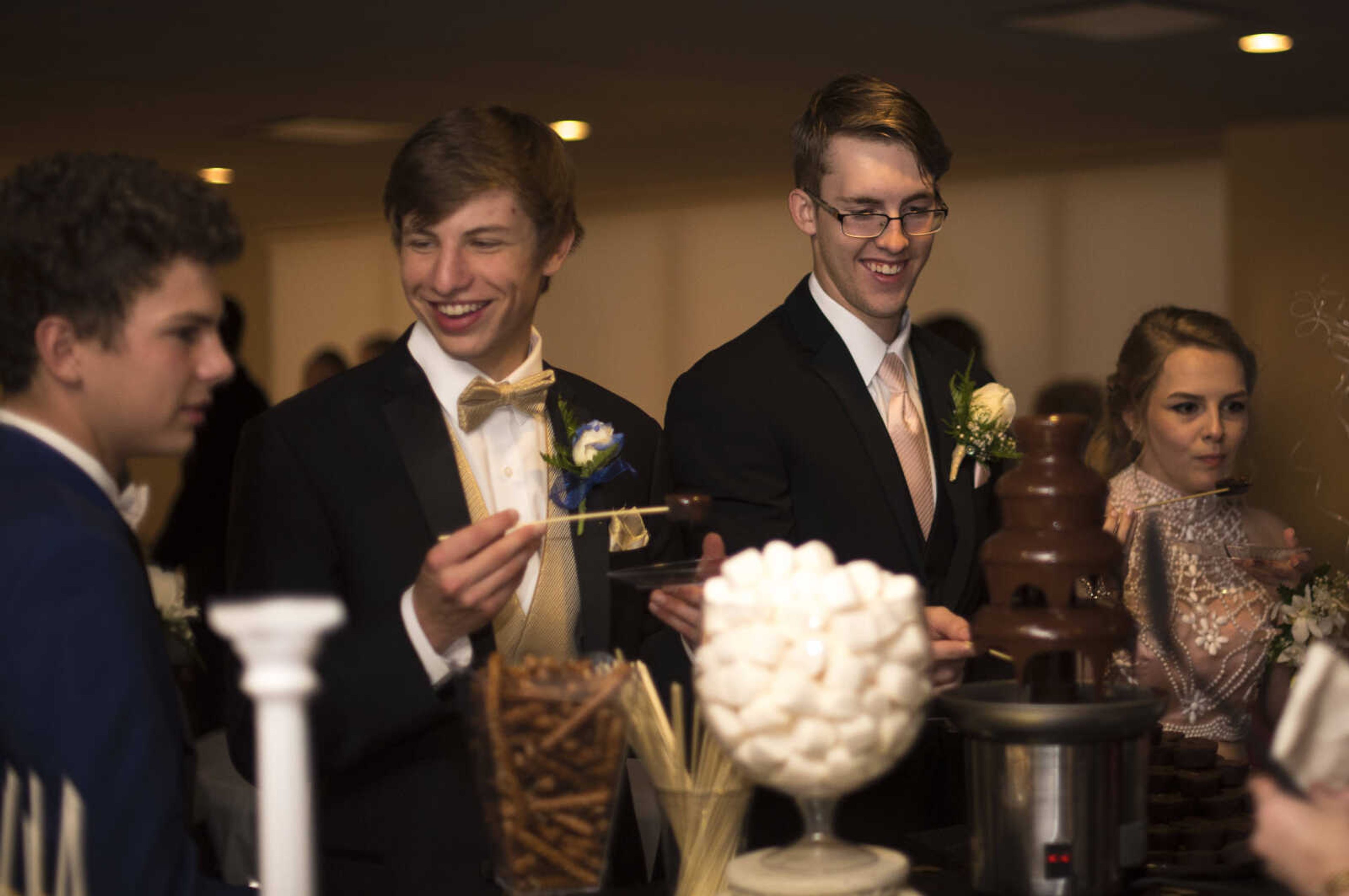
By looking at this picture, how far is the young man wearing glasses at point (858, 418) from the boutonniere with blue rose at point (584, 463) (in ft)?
1.57

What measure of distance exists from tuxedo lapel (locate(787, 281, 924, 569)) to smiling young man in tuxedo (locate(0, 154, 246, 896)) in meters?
1.25

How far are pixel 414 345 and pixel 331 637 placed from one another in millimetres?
516

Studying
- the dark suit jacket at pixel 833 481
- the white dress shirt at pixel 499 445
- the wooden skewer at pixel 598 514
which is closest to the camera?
the wooden skewer at pixel 598 514

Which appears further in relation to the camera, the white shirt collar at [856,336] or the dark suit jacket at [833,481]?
the white shirt collar at [856,336]

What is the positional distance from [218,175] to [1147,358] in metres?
8.02

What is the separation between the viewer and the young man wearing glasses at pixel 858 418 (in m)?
2.79

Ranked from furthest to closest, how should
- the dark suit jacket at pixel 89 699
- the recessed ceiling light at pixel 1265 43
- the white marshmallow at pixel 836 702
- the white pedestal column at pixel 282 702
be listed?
the recessed ceiling light at pixel 1265 43, the white marshmallow at pixel 836 702, the dark suit jacket at pixel 89 699, the white pedestal column at pixel 282 702

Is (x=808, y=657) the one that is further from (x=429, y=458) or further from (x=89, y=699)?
(x=429, y=458)

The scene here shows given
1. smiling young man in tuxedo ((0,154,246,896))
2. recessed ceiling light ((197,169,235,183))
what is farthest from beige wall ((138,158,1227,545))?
smiling young man in tuxedo ((0,154,246,896))

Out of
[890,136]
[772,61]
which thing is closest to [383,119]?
[772,61]

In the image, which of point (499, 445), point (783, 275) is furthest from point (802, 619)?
point (783, 275)

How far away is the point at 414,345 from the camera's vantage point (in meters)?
2.47

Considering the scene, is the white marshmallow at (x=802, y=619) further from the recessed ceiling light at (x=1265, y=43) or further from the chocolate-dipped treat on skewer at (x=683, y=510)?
the recessed ceiling light at (x=1265, y=43)

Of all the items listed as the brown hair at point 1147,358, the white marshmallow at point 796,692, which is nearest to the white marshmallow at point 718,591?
the white marshmallow at point 796,692
